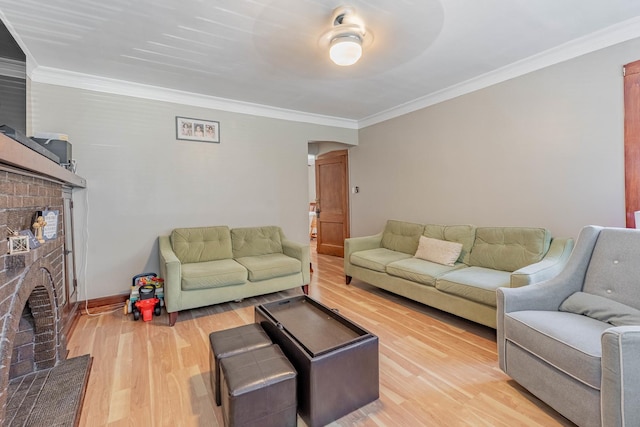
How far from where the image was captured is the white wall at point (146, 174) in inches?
121

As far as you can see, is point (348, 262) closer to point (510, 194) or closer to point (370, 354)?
point (510, 194)

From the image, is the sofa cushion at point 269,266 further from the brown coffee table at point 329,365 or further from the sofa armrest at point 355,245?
the brown coffee table at point 329,365

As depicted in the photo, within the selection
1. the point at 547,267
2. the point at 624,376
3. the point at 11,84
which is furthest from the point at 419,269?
the point at 11,84

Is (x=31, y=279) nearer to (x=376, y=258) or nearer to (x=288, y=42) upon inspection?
(x=288, y=42)

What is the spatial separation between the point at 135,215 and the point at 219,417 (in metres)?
2.62

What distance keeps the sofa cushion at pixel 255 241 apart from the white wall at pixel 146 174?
0.89ft

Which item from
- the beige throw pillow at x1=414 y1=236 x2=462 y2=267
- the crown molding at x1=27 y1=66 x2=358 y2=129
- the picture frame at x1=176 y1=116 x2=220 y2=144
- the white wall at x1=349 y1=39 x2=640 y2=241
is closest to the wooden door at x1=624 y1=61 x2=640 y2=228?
the white wall at x1=349 y1=39 x2=640 y2=241

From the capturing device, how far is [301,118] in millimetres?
4527

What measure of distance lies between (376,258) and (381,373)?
1.69m


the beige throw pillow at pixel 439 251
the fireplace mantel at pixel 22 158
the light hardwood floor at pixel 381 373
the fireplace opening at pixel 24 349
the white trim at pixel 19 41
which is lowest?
the light hardwood floor at pixel 381 373

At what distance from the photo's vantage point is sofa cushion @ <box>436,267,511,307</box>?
2359 millimetres

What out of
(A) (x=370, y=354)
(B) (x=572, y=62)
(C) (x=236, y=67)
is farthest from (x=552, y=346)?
(C) (x=236, y=67)

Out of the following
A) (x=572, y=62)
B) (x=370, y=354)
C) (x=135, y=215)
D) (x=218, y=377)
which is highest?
(x=572, y=62)

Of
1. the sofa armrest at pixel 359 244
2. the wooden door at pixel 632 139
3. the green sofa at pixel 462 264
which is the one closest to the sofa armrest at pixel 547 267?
the green sofa at pixel 462 264
